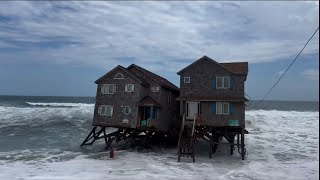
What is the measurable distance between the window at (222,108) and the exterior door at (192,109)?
6.87ft

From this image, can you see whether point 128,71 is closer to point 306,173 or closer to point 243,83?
point 243,83

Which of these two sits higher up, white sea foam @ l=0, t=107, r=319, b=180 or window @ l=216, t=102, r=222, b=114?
window @ l=216, t=102, r=222, b=114

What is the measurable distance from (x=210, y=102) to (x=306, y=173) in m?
10.5

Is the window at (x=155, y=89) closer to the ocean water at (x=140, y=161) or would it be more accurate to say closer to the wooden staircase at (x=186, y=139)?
the wooden staircase at (x=186, y=139)

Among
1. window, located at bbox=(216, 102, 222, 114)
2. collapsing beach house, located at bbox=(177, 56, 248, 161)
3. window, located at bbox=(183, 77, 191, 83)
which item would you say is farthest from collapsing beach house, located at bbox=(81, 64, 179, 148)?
window, located at bbox=(216, 102, 222, 114)

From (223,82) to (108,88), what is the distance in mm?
11812

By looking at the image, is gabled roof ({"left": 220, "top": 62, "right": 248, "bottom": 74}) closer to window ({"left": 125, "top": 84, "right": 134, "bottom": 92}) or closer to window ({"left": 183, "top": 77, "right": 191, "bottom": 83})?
window ({"left": 183, "top": 77, "right": 191, "bottom": 83})

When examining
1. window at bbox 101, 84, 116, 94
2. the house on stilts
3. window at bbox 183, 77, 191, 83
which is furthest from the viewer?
window at bbox 101, 84, 116, 94

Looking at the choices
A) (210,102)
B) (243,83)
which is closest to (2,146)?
Result: (210,102)

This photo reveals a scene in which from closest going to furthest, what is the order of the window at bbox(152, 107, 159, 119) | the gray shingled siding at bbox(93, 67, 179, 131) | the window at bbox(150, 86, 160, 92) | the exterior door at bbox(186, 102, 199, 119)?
the exterior door at bbox(186, 102, 199, 119) < the gray shingled siding at bbox(93, 67, 179, 131) < the window at bbox(152, 107, 159, 119) < the window at bbox(150, 86, 160, 92)

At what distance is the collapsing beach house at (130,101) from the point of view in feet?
107

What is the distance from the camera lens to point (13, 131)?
1768 inches

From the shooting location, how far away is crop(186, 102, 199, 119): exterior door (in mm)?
32250

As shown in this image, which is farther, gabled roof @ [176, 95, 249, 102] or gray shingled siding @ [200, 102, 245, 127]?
gray shingled siding @ [200, 102, 245, 127]
